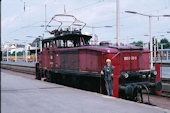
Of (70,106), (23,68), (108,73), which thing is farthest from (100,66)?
(23,68)

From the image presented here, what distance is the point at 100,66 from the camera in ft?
34.3

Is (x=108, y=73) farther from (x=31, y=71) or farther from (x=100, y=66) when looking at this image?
(x=31, y=71)

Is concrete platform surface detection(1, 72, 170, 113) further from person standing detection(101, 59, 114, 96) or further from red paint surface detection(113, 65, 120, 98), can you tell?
person standing detection(101, 59, 114, 96)

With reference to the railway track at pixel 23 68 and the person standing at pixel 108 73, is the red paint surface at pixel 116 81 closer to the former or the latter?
the person standing at pixel 108 73

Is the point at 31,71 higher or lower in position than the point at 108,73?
lower

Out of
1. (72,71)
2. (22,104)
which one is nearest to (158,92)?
(72,71)

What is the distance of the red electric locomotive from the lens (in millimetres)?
9524

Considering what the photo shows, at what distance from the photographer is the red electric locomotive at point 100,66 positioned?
952 cm

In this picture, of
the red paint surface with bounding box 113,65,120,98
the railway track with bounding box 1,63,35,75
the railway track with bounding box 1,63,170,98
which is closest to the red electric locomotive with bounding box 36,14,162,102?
the red paint surface with bounding box 113,65,120,98

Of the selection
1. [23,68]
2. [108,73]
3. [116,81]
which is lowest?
[23,68]

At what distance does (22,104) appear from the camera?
7434mm

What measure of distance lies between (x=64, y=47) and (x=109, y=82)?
496 centimetres

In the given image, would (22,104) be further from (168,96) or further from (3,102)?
(168,96)

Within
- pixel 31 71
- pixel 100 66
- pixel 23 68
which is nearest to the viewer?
pixel 100 66
